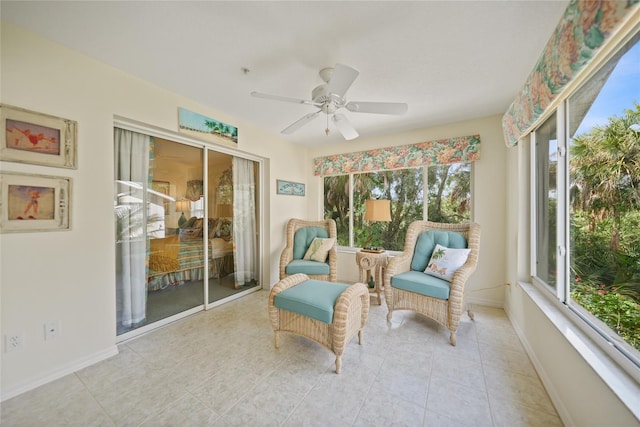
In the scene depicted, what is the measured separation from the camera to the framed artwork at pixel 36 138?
4.82ft

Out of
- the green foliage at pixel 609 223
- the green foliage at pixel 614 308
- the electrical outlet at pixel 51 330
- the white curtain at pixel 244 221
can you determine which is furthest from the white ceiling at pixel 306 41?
the electrical outlet at pixel 51 330

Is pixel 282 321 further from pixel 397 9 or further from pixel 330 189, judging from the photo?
pixel 330 189

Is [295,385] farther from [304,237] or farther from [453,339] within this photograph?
[304,237]

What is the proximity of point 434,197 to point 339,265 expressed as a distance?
1.81m

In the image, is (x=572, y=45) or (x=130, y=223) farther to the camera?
(x=130, y=223)

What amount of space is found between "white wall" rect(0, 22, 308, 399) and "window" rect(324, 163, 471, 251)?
2.75 meters

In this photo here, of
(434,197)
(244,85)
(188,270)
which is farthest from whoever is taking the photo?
(434,197)

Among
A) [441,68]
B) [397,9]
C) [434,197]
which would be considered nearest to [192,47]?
[397,9]

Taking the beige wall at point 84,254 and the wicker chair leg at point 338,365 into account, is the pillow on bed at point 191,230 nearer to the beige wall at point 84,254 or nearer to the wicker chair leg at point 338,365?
the beige wall at point 84,254

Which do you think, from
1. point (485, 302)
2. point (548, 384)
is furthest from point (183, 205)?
point (485, 302)

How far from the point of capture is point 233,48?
1.70 metres

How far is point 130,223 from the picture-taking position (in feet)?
A: 7.13

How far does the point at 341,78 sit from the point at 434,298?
200 centimetres

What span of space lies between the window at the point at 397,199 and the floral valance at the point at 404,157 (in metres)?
0.17
